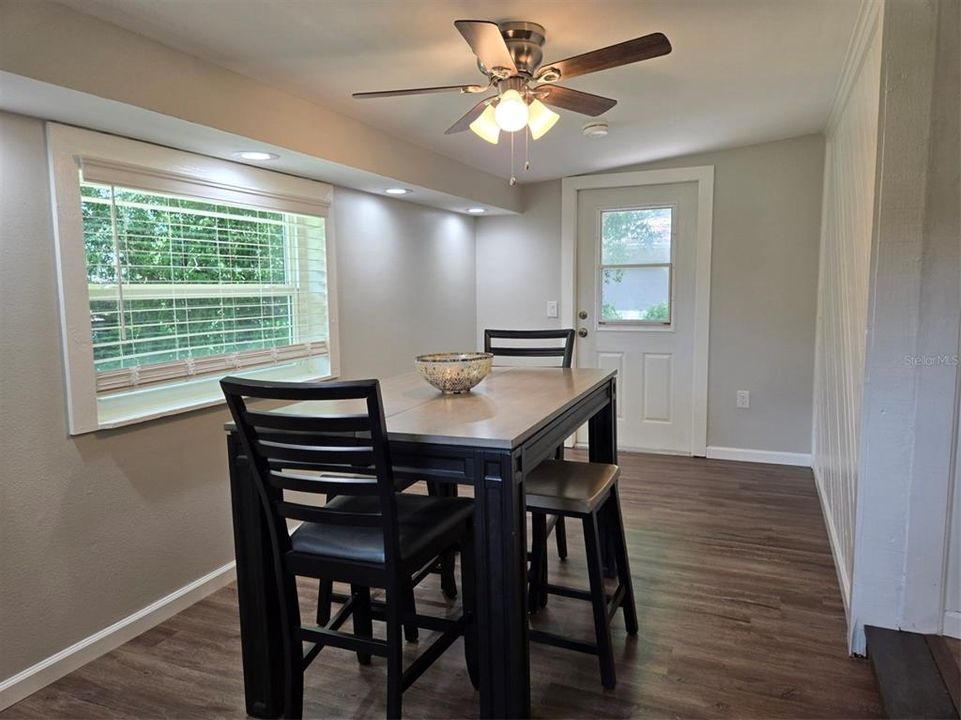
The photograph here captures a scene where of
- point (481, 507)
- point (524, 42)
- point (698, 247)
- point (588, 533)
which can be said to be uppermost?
point (524, 42)

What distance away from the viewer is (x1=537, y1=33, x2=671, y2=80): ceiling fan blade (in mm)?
1660

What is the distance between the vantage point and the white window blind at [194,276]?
7.26 ft

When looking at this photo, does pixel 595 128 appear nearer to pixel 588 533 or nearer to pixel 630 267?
pixel 630 267

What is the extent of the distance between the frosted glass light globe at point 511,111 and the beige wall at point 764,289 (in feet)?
8.89

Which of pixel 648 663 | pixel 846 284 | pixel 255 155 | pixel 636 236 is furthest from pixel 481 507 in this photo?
pixel 636 236

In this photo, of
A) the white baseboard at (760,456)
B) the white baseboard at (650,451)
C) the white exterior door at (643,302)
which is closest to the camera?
the white baseboard at (760,456)

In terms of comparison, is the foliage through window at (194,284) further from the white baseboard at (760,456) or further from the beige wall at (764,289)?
the white baseboard at (760,456)

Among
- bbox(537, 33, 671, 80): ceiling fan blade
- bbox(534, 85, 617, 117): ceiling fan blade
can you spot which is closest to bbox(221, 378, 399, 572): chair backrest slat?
bbox(537, 33, 671, 80): ceiling fan blade

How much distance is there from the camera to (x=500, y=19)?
6.47ft

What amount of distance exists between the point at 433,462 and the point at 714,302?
3325mm

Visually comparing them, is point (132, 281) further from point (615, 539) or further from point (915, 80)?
point (915, 80)

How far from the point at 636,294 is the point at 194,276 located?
3.07 metres

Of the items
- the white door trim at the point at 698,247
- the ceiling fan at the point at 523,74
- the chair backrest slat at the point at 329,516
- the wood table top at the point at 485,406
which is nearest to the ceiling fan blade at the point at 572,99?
the ceiling fan at the point at 523,74

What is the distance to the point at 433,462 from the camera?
163 cm
